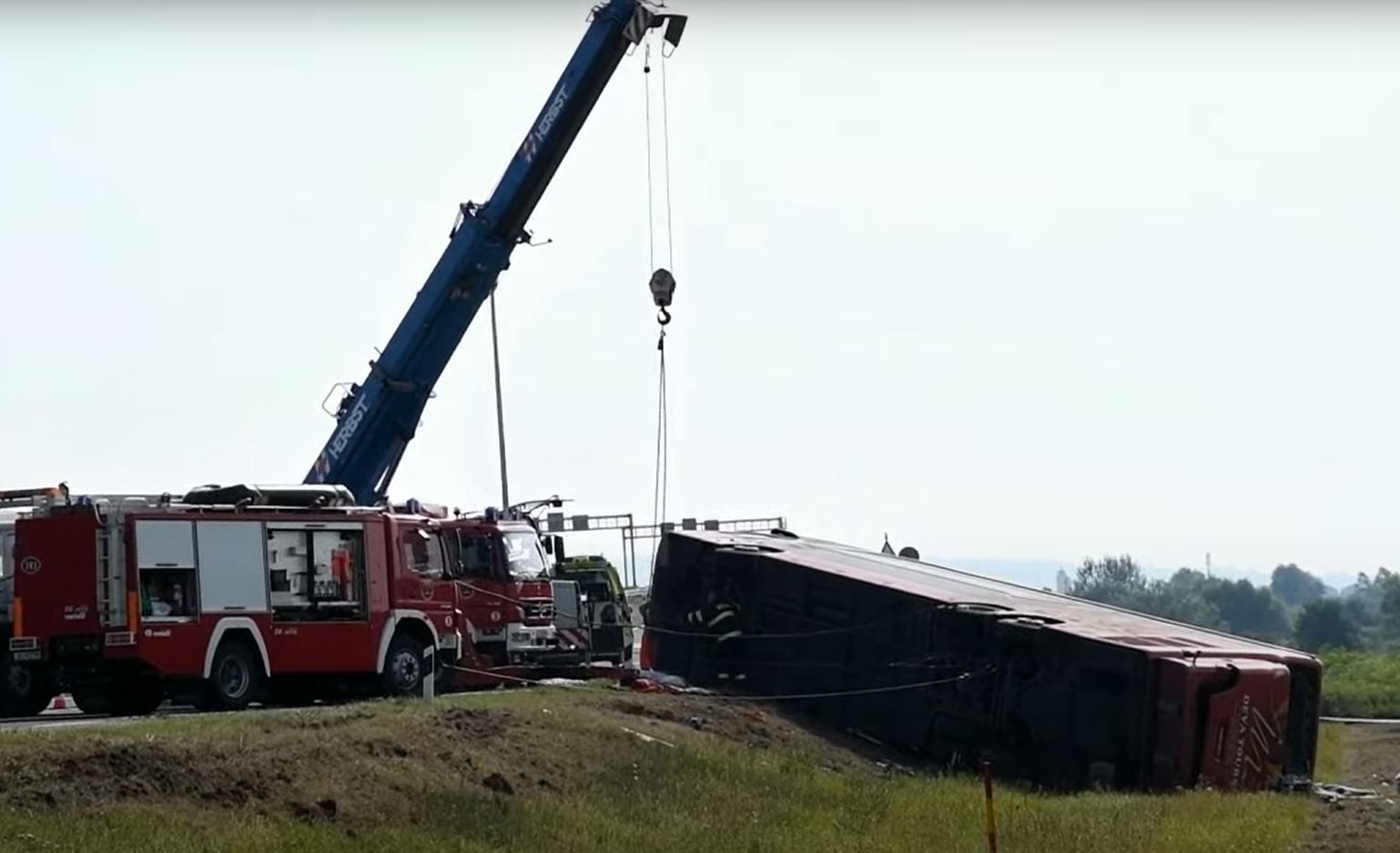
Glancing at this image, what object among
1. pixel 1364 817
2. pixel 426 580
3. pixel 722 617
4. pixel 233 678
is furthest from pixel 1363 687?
pixel 233 678

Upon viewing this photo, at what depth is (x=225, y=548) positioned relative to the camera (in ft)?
76.2

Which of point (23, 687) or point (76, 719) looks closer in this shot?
point (76, 719)

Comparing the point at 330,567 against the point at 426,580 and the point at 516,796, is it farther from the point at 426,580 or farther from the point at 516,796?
the point at 516,796

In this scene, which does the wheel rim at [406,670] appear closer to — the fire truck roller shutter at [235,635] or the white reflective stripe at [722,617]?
the fire truck roller shutter at [235,635]

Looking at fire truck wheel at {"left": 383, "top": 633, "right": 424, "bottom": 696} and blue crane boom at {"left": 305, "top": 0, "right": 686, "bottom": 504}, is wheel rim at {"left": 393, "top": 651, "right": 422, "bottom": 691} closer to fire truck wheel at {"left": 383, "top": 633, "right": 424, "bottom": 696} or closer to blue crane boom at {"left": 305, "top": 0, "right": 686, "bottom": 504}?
fire truck wheel at {"left": 383, "top": 633, "right": 424, "bottom": 696}

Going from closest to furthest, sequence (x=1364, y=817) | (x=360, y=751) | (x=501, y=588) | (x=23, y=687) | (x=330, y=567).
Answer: (x=360, y=751) → (x=1364, y=817) → (x=23, y=687) → (x=330, y=567) → (x=501, y=588)

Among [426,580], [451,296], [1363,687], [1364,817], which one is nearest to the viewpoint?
[1364,817]

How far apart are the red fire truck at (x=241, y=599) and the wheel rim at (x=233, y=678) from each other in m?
0.02

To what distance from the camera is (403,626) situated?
1001 inches

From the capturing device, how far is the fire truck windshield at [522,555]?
27.7 meters

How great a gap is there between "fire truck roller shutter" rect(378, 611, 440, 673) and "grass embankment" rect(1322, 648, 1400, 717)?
16.4 m

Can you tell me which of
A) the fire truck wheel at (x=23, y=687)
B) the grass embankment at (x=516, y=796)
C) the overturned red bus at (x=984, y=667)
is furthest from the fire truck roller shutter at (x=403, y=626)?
the fire truck wheel at (x=23, y=687)

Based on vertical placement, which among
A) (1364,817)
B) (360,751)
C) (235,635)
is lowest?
(1364,817)

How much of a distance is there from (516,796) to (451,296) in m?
14.9
